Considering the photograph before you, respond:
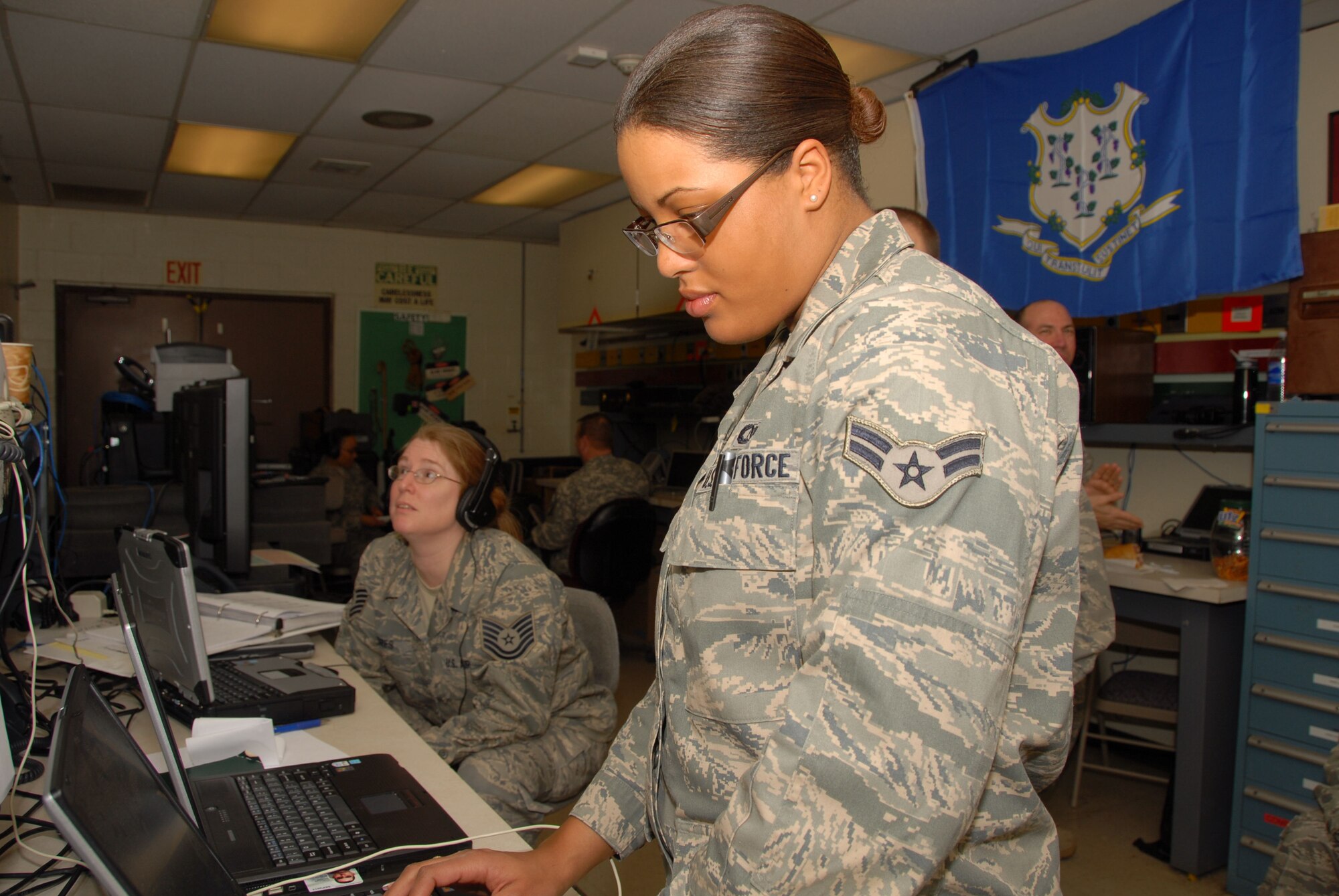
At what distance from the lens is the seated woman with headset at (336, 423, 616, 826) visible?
1836 millimetres

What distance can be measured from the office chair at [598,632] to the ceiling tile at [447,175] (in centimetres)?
350

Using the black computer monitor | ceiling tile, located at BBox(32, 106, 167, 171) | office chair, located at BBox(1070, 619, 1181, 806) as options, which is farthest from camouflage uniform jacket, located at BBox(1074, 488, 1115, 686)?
ceiling tile, located at BBox(32, 106, 167, 171)

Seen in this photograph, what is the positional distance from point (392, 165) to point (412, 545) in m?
3.64

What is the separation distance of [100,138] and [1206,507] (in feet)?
17.2

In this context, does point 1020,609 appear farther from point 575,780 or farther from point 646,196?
point 575,780

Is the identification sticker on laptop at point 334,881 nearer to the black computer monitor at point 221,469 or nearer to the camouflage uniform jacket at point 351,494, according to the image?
the black computer monitor at point 221,469

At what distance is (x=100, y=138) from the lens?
4633 mm

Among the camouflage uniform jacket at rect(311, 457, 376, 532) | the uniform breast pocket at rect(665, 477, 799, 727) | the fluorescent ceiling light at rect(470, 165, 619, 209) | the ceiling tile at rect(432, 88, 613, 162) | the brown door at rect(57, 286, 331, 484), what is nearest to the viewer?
the uniform breast pocket at rect(665, 477, 799, 727)

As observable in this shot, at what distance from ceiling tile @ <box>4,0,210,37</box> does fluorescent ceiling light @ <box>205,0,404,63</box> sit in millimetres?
67

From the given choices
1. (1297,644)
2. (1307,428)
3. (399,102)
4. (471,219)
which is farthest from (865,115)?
(471,219)

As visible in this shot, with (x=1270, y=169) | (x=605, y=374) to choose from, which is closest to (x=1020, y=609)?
(x=1270, y=169)

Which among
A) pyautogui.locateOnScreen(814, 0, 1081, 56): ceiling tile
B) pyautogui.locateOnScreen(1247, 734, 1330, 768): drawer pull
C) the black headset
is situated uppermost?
pyautogui.locateOnScreen(814, 0, 1081, 56): ceiling tile

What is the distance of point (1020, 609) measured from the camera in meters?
0.59

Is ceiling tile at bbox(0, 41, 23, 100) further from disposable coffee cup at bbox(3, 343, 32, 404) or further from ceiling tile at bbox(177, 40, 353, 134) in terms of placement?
disposable coffee cup at bbox(3, 343, 32, 404)
